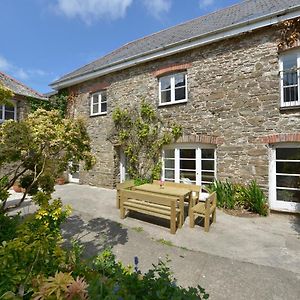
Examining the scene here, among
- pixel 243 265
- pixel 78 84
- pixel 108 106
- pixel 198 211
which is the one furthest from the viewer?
pixel 78 84

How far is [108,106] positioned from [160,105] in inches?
123

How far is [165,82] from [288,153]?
531 cm

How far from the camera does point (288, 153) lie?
266 inches

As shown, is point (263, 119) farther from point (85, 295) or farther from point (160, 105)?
point (85, 295)

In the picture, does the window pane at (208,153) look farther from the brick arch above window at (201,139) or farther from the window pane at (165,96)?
the window pane at (165,96)

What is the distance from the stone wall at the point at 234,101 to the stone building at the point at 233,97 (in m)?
0.03

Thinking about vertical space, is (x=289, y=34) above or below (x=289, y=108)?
above

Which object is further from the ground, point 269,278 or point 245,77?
point 245,77

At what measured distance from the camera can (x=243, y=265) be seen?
3842 millimetres

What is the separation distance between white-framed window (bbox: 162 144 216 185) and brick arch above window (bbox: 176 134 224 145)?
24 cm

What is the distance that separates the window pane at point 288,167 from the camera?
6.64 m

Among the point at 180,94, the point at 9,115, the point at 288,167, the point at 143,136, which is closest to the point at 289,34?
the point at 180,94

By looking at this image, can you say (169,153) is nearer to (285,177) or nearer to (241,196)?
(241,196)

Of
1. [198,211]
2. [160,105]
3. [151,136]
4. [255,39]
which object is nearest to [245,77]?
[255,39]
